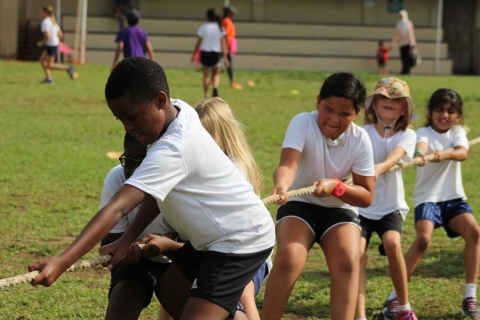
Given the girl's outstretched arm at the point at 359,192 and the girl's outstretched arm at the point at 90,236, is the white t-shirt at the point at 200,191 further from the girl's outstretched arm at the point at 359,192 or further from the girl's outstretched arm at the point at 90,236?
the girl's outstretched arm at the point at 359,192

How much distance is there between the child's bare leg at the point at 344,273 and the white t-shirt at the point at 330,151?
0.91 ft

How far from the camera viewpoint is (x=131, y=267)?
3.47m

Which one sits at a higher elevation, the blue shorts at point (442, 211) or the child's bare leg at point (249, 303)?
the blue shorts at point (442, 211)

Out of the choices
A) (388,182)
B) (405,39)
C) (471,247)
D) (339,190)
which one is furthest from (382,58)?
(339,190)

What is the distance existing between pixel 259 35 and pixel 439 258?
2144cm

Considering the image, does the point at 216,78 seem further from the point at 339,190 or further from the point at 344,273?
the point at 344,273

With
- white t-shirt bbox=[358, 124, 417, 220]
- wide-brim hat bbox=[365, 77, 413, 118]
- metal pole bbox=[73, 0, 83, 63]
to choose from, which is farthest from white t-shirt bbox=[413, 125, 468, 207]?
metal pole bbox=[73, 0, 83, 63]

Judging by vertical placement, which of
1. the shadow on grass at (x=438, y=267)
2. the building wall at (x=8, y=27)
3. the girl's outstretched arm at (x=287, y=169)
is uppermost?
the building wall at (x=8, y=27)

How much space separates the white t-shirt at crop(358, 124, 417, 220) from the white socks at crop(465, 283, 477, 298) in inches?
24.3

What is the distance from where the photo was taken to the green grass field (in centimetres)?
480

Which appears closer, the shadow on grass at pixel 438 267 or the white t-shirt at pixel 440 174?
the white t-shirt at pixel 440 174

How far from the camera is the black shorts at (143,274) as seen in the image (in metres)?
3.42

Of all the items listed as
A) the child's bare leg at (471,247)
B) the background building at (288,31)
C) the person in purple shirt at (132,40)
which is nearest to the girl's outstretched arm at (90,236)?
the child's bare leg at (471,247)

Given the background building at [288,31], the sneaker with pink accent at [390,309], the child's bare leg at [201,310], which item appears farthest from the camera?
the background building at [288,31]
